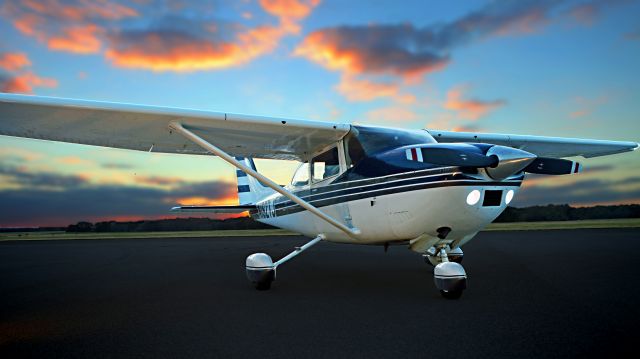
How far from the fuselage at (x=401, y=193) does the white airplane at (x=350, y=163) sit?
1 cm

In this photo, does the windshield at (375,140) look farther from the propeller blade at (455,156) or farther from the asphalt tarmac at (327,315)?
the asphalt tarmac at (327,315)

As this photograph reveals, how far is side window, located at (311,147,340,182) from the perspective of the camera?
269 inches

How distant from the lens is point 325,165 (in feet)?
23.3

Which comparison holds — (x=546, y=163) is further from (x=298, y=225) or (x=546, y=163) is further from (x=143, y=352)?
(x=143, y=352)

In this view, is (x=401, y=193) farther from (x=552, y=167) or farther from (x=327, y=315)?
(x=552, y=167)

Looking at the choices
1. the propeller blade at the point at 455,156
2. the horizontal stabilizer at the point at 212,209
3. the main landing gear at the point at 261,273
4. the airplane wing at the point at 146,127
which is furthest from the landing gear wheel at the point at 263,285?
the horizontal stabilizer at the point at 212,209

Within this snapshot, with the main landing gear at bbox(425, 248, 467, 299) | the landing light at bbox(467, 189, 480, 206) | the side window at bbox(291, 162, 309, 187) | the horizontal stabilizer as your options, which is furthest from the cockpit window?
the horizontal stabilizer

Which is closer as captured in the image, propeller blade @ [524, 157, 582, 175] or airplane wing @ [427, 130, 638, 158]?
propeller blade @ [524, 157, 582, 175]

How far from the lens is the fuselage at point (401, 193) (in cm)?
502

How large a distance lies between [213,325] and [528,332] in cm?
281

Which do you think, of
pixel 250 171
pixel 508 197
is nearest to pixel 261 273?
pixel 250 171

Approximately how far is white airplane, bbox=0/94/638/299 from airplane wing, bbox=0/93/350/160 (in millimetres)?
15

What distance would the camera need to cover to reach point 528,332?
358 cm

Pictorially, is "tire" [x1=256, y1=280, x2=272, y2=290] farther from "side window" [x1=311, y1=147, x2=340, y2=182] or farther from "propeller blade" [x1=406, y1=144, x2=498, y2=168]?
"propeller blade" [x1=406, y1=144, x2=498, y2=168]
